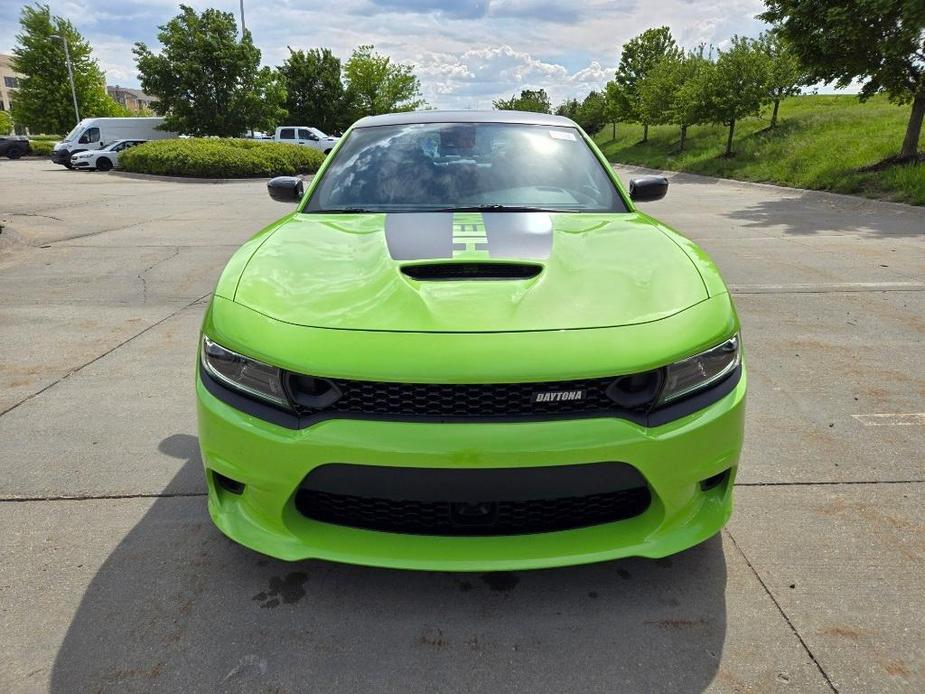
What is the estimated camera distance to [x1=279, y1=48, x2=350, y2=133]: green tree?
1901 inches

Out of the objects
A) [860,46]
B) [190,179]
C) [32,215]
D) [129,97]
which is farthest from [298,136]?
[129,97]

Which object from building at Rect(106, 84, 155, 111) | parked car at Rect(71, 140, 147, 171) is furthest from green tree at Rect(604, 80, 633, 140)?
building at Rect(106, 84, 155, 111)

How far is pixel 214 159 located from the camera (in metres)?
22.2

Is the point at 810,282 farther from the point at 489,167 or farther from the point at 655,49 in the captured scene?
the point at 655,49

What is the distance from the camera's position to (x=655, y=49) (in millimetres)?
44312

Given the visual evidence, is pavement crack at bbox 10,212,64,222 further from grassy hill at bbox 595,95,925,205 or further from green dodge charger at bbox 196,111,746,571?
grassy hill at bbox 595,95,925,205

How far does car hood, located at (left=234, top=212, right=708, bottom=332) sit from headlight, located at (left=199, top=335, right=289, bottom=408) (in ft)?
0.53

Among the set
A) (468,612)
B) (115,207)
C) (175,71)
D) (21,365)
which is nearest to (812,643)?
(468,612)

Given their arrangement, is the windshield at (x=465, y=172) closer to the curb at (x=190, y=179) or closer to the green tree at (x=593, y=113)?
the curb at (x=190, y=179)

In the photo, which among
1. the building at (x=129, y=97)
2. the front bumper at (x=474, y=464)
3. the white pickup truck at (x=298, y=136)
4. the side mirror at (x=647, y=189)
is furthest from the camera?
the building at (x=129, y=97)

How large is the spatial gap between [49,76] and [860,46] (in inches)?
1938

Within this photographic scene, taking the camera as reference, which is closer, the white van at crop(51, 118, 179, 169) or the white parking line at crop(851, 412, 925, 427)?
the white parking line at crop(851, 412, 925, 427)

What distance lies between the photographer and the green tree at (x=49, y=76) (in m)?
43.4

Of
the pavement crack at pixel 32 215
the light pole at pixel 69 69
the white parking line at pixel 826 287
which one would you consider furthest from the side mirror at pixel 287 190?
the light pole at pixel 69 69
